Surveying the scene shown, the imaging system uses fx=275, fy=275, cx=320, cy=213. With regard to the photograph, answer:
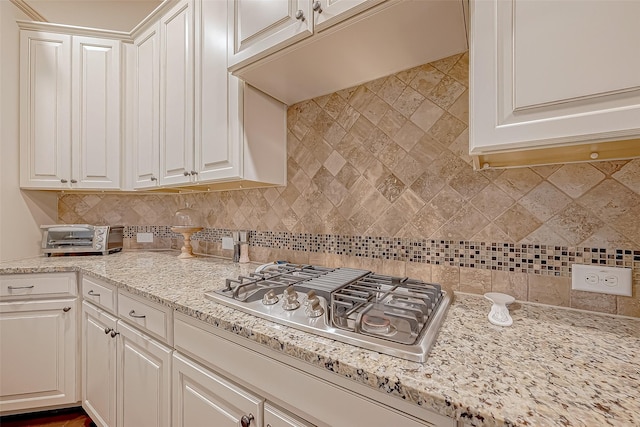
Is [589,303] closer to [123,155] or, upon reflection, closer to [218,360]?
[218,360]

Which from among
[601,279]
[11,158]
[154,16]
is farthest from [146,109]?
[601,279]

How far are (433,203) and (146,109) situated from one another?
1946 mm

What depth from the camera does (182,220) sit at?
83.6 inches

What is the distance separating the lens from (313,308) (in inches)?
32.0

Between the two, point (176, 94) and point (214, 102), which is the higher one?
point (176, 94)

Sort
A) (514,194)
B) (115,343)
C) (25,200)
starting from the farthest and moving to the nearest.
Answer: (25,200)
(115,343)
(514,194)

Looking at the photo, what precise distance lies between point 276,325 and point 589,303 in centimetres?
101

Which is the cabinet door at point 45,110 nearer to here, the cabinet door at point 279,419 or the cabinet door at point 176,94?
the cabinet door at point 176,94

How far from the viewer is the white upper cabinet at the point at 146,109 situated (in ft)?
6.01

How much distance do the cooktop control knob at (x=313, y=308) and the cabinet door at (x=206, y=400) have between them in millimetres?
279

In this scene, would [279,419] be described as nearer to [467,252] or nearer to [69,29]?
[467,252]

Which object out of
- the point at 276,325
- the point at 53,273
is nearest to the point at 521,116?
the point at 276,325

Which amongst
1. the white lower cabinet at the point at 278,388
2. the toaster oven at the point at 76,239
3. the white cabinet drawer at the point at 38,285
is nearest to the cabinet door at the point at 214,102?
the white lower cabinet at the point at 278,388

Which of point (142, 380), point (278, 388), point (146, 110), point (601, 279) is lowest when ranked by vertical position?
point (142, 380)
